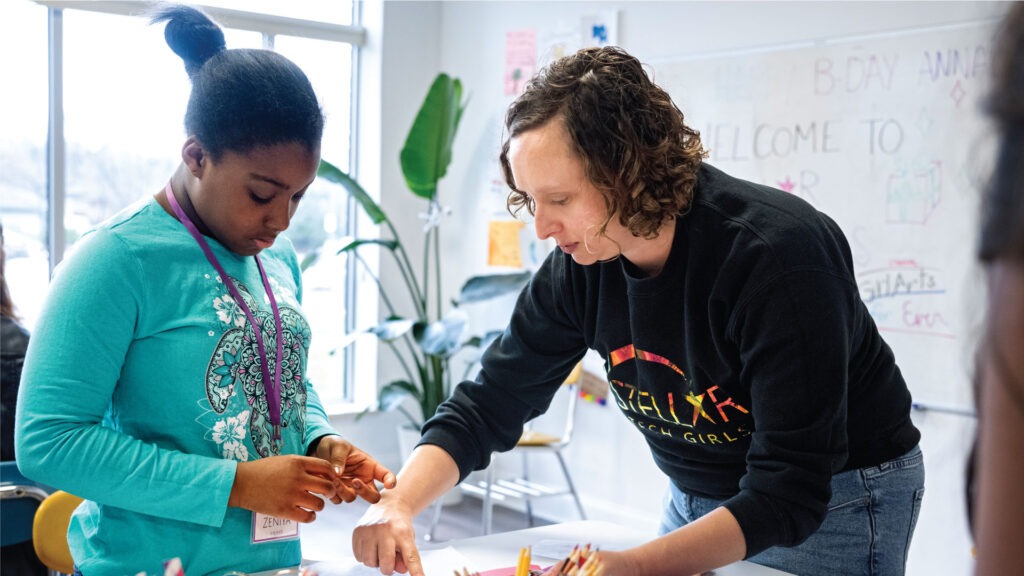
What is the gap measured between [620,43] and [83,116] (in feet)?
7.44

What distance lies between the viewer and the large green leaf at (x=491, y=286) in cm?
394

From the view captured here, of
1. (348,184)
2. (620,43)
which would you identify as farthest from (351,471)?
(620,43)

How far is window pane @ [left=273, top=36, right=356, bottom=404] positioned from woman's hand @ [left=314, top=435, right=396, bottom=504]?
310 cm

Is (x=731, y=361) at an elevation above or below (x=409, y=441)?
above

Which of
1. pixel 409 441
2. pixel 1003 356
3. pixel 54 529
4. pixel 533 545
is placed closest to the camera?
pixel 1003 356

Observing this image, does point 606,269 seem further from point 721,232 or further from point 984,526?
point 984,526

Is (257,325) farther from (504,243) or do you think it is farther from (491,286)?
(504,243)

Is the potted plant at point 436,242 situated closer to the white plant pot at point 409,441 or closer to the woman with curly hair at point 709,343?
the white plant pot at point 409,441

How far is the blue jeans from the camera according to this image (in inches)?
52.1

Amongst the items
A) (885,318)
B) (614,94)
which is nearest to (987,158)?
(614,94)

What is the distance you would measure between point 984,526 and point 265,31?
14.1 ft

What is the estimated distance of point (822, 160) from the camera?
322 centimetres

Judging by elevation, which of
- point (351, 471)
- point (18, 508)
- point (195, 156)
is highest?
point (195, 156)

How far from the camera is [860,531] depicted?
4.35ft
